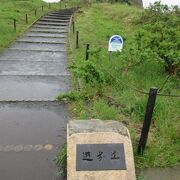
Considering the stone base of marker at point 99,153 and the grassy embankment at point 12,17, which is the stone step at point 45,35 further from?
the stone base of marker at point 99,153

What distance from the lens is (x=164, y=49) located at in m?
8.01

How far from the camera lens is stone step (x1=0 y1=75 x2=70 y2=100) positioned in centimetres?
721

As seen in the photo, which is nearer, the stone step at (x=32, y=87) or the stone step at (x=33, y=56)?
the stone step at (x=32, y=87)

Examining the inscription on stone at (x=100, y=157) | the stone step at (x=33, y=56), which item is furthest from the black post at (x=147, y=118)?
the stone step at (x=33, y=56)

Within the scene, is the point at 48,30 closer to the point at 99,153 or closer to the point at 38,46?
the point at 38,46

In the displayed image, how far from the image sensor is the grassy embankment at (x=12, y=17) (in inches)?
549

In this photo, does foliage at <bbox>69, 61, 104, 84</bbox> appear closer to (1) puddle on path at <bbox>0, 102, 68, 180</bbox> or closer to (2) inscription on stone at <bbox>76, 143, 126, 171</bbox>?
(1) puddle on path at <bbox>0, 102, 68, 180</bbox>

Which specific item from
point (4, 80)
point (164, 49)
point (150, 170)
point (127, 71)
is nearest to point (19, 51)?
point (4, 80)

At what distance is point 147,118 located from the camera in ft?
14.9

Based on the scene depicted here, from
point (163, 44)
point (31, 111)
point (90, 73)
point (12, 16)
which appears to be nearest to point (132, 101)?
point (90, 73)

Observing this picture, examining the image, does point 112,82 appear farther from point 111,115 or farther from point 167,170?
point 167,170

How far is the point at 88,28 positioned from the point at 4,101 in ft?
35.1

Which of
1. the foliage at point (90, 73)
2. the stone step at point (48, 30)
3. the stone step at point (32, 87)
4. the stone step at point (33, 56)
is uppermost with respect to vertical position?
the stone step at point (48, 30)

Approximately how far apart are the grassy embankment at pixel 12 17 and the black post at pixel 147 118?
8.55 m
